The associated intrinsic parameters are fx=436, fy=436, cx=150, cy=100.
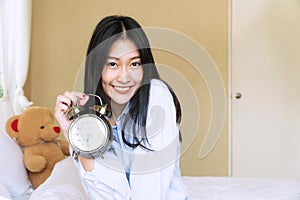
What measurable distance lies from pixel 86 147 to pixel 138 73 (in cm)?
21

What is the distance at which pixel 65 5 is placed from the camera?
9.08 feet

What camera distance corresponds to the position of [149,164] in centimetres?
101

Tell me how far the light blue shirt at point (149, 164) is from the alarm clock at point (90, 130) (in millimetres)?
66

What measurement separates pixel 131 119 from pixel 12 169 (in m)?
0.75

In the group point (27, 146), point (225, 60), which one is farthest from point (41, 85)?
point (225, 60)

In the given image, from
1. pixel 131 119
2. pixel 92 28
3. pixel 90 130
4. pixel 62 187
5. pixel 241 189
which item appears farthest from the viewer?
pixel 92 28

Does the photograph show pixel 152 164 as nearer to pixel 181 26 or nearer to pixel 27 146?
pixel 27 146

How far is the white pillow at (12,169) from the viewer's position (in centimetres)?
159

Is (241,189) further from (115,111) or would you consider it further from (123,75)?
(123,75)

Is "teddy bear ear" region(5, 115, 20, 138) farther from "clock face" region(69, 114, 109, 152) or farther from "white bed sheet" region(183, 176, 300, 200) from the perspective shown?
"clock face" region(69, 114, 109, 152)

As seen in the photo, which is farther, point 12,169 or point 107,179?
point 12,169

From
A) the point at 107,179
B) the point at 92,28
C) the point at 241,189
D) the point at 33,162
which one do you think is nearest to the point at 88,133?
the point at 107,179

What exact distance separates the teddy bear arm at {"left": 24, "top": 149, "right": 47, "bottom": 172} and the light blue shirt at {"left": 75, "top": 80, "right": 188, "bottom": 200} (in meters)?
0.72

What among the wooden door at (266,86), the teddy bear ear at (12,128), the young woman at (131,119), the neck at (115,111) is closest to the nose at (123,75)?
the young woman at (131,119)
